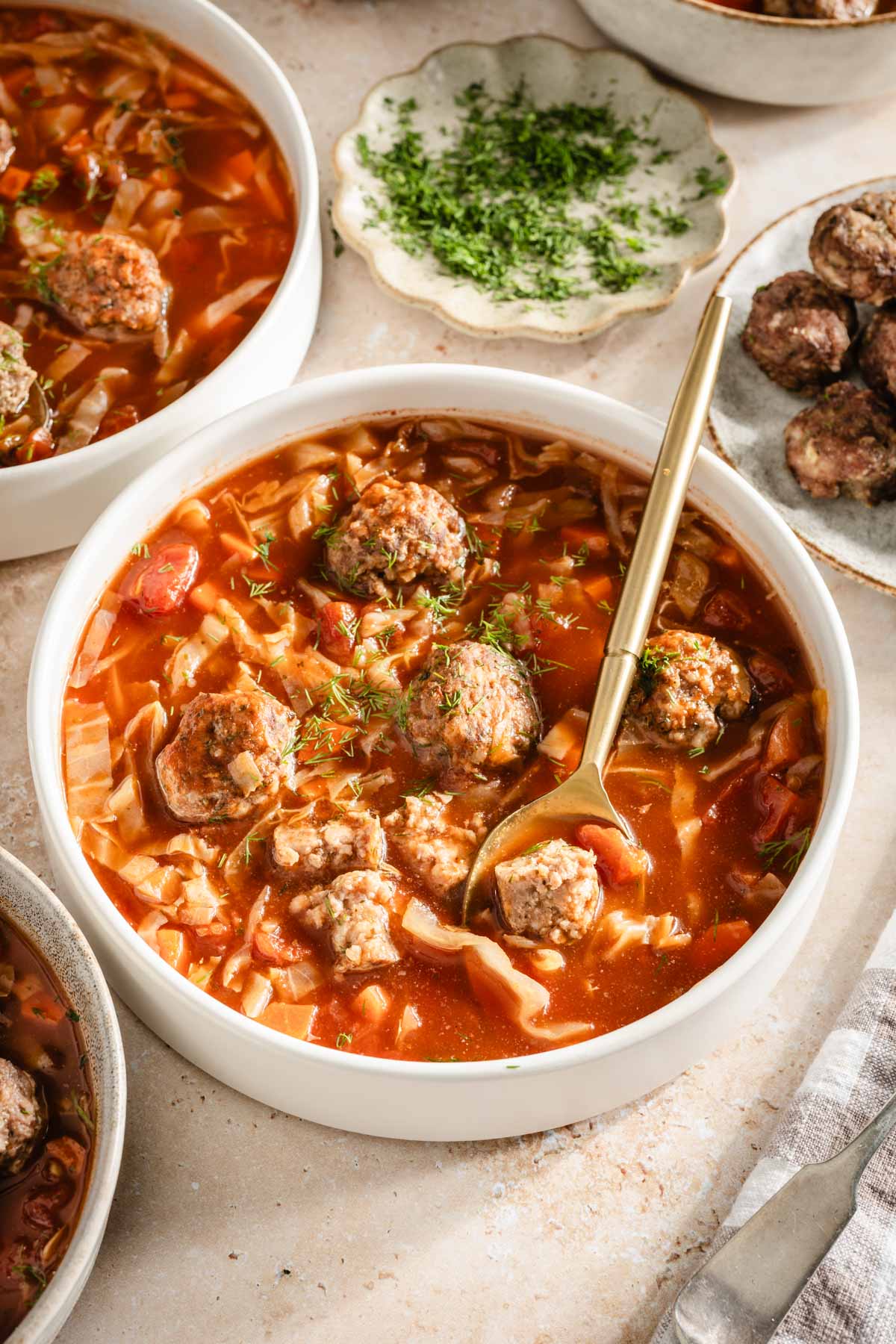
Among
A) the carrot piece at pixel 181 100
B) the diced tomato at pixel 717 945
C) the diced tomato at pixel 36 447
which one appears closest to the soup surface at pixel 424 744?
the diced tomato at pixel 717 945

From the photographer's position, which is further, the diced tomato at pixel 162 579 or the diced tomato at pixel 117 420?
the diced tomato at pixel 117 420

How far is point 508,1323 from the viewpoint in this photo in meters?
3.85

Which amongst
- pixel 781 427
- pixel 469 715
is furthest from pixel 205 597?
pixel 781 427

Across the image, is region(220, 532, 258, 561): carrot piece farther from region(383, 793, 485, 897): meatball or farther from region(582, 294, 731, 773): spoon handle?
region(582, 294, 731, 773): spoon handle

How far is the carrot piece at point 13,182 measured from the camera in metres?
5.43

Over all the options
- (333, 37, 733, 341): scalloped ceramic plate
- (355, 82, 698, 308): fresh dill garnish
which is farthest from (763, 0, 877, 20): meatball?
(355, 82, 698, 308): fresh dill garnish

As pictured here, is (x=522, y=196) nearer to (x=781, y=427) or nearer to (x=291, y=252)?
(x=291, y=252)

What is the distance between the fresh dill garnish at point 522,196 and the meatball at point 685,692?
179cm

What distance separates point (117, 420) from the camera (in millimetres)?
4883

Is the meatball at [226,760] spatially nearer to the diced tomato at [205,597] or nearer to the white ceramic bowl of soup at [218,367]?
the diced tomato at [205,597]

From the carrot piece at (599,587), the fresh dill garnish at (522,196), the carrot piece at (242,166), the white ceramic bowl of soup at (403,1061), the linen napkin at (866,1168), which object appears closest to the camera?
the white ceramic bowl of soup at (403,1061)

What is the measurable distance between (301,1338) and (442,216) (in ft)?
13.4

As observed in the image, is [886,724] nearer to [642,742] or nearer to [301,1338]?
[642,742]

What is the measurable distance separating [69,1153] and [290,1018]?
2.23 feet
